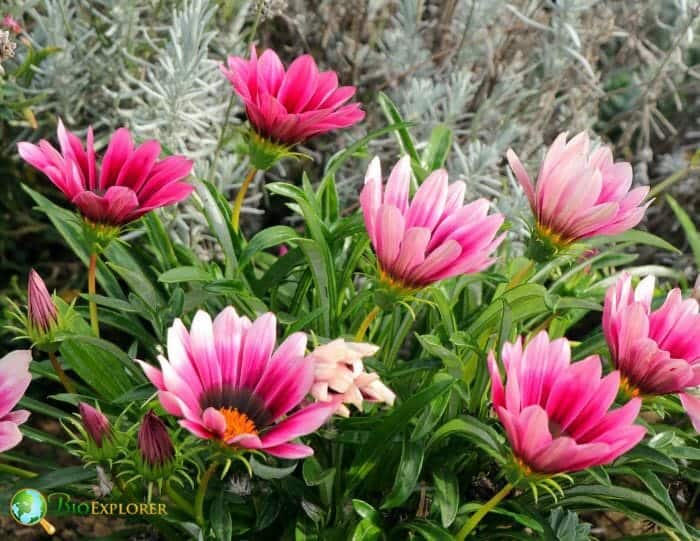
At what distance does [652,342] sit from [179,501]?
0.57 meters

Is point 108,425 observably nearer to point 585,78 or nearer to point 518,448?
point 518,448

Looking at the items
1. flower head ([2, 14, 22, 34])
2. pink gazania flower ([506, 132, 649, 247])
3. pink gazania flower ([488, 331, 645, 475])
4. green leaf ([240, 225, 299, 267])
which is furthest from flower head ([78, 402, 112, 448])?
flower head ([2, 14, 22, 34])

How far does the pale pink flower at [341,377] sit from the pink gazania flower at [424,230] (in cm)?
11

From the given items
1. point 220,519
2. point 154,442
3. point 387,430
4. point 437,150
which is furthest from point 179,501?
point 437,150

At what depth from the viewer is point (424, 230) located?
1.00m

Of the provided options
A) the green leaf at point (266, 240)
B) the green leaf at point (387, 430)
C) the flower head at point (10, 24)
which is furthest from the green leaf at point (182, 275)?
the flower head at point (10, 24)

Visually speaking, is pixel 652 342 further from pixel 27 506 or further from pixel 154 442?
pixel 27 506

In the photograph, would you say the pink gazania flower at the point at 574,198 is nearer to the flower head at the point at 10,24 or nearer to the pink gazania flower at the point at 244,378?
the pink gazania flower at the point at 244,378

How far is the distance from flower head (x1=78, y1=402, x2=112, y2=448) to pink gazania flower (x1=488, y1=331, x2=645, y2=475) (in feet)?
1.38

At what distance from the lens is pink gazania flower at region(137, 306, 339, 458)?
911 mm

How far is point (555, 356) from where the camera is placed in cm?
100

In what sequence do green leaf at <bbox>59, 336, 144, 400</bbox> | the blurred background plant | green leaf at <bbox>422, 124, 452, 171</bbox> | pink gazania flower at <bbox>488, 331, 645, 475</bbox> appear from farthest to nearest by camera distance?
the blurred background plant < green leaf at <bbox>422, 124, 452, 171</bbox> < green leaf at <bbox>59, 336, 144, 400</bbox> < pink gazania flower at <bbox>488, 331, 645, 475</bbox>

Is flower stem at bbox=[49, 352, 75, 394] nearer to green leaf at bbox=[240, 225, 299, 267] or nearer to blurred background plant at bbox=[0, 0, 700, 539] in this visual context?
green leaf at bbox=[240, 225, 299, 267]

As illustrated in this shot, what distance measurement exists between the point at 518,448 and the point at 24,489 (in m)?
0.63
